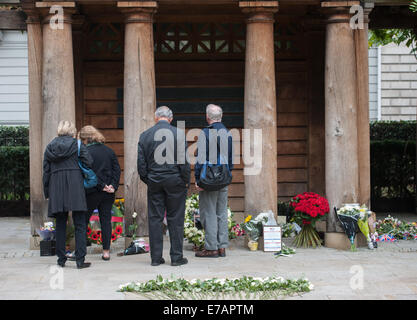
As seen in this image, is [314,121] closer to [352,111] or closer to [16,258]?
[352,111]

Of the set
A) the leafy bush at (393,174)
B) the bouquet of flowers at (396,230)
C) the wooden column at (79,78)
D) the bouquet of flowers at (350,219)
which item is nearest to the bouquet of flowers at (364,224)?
the bouquet of flowers at (350,219)

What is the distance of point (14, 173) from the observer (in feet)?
54.0

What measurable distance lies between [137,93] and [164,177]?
1.90 meters

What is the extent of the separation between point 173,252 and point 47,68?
10.9 ft

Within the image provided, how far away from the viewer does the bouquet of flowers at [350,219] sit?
1019cm

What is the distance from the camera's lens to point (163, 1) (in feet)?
34.3

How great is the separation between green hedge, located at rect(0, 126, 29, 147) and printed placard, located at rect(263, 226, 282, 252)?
9930 mm

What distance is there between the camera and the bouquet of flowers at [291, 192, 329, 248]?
1015cm

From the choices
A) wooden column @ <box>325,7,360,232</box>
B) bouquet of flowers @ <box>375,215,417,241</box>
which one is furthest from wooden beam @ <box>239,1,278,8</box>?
bouquet of flowers @ <box>375,215,417,241</box>

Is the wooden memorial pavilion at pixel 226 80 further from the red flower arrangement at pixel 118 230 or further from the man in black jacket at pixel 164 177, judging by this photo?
the man in black jacket at pixel 164 177

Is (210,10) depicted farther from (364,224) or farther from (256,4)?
(364,224)

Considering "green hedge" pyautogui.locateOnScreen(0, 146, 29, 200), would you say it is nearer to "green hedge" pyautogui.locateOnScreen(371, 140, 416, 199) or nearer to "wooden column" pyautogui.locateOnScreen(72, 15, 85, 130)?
"wooden column" pyautogui.locateOnScreen(72, 15, 85, 130)

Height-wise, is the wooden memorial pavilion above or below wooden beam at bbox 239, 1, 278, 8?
below

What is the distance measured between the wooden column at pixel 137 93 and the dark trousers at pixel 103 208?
30.5 inches
